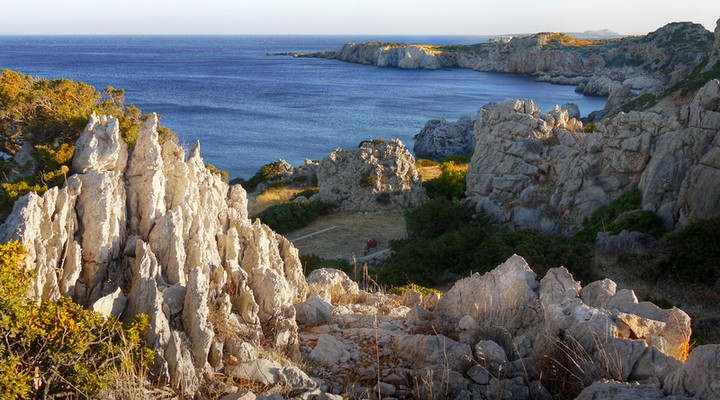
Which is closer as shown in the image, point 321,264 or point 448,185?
point 321,264

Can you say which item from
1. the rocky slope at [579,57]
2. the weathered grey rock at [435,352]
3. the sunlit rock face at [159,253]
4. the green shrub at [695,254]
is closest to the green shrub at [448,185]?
the green shrub at [695,254]

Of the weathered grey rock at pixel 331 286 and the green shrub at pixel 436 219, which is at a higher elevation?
the weathered grey rock at pixel 331 286

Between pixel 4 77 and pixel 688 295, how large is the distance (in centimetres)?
2296

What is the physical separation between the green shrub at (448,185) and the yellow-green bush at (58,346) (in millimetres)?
25034

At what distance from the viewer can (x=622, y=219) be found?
2012cm

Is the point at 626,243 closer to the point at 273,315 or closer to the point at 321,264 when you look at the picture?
the point at 321,264

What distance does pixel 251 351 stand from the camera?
25.8 feet

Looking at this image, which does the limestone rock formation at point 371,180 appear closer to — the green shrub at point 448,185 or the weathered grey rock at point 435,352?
the green shrub at point 448,185

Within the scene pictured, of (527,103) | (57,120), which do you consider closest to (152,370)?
(57,120)

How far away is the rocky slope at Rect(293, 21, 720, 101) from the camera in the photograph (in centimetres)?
10212

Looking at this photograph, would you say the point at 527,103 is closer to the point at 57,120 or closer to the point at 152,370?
the point at 57,120

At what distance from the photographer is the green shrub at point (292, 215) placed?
93.4ft

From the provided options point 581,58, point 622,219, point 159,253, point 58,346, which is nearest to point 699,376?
point 58,346

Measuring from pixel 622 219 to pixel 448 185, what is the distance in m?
12.5
